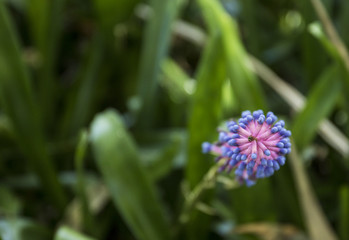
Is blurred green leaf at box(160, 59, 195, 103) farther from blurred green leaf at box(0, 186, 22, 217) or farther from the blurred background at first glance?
blurred green leaf at box(0, 186, 22, 217)

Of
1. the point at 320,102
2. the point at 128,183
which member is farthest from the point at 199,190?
the point at 320,102

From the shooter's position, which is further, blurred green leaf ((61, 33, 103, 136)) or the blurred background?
blurred green leaf ((61, 33, 103, 136))

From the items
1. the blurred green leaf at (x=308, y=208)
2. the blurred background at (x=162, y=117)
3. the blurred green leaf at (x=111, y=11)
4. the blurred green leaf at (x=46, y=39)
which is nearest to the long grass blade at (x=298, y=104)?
the blurred background at (x=162, y=117)

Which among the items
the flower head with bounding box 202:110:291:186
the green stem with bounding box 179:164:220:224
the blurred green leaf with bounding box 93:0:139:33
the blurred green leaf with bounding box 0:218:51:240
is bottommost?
the flower head with bounding box 202:110:291:186

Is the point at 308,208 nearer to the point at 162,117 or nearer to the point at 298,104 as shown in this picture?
the point at 298,104

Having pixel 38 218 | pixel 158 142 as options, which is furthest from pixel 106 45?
pixel 38 218

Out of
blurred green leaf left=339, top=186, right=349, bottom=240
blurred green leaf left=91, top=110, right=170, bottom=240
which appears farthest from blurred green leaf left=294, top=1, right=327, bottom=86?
blurred green leaf left=91, top=110, right=170, bottom=240
